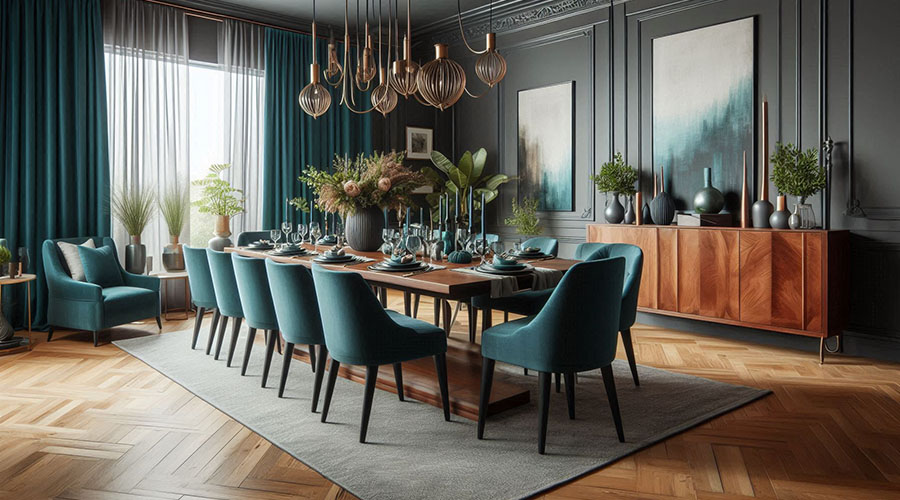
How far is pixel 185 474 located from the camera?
2.57m

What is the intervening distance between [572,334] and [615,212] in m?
3.12

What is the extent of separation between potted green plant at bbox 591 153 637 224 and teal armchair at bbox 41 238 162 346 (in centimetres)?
385

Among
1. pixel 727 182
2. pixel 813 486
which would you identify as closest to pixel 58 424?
pixel 813 486

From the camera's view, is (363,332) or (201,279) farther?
(201,279)

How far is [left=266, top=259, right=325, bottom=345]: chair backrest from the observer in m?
3.16

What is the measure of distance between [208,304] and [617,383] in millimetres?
2773

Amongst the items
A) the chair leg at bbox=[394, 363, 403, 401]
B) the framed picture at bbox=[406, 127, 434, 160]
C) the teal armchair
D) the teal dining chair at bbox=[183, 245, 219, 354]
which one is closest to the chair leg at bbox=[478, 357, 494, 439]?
the chair leg at bbox=[394, 363, 403, 401]

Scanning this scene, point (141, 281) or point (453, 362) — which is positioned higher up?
point (141, 281)

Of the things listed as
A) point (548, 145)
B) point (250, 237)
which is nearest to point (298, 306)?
point (250, 237)

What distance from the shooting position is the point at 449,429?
304 centimetres

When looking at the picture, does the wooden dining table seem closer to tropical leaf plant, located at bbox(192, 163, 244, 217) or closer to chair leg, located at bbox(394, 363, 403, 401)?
chair leg, located at bbox(394, 363, 403, 401)

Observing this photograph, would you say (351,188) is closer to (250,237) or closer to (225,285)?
(225,285)

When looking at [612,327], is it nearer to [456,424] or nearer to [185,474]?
[456,424]

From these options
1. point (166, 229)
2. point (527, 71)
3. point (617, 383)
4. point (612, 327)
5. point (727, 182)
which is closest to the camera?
point (612, 327)
